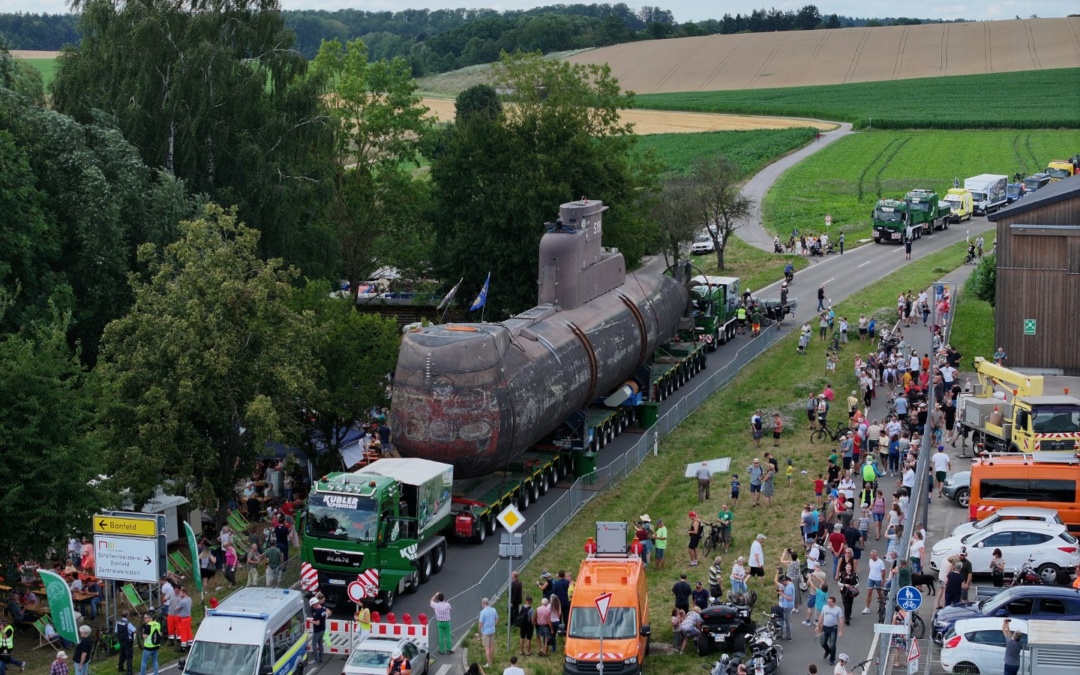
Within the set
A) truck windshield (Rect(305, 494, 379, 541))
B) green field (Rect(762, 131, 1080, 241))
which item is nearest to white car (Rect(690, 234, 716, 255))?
green field (Rect(762, 131, 1080, 241))

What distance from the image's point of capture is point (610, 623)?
2578cm

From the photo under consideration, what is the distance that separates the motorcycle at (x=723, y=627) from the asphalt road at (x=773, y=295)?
1.10 metres

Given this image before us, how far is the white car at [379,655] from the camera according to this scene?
2483 cm

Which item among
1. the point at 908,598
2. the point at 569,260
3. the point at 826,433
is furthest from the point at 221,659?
the point at 826,433

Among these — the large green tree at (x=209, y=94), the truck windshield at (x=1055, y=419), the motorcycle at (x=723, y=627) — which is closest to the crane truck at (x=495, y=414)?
the motorcycle at (x=723, y=627)

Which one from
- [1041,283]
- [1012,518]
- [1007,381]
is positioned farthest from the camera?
[1041,283]

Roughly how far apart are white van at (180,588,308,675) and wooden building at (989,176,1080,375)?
29827mm

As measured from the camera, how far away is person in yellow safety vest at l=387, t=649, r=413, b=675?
971 inches

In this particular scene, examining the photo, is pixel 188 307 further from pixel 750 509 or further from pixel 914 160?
pixel 914 160

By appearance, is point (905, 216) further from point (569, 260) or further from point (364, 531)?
point (364, 531)

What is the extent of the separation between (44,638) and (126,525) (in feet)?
10.7

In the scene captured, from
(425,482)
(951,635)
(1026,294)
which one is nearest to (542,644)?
(425,482)

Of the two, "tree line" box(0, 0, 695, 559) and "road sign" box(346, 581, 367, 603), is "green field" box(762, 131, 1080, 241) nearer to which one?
"tree line" box(0, 0, 695, 559)

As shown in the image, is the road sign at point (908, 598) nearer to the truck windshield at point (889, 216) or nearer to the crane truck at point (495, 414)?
the crane truck at point (495, 414)
